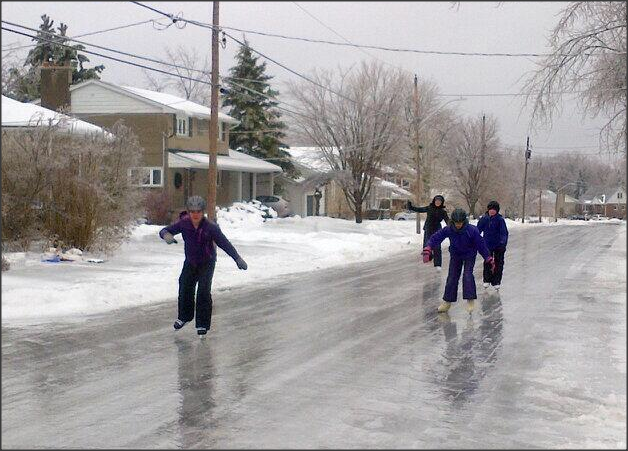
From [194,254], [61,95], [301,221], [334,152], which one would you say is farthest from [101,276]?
[334,152]

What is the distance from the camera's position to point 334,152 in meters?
47.8

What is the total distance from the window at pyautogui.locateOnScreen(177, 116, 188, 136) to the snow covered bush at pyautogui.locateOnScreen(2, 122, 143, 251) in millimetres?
22599

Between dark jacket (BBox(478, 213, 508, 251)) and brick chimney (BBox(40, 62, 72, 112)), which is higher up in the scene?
brick chimney (BBox(40, 62, 72, 112))

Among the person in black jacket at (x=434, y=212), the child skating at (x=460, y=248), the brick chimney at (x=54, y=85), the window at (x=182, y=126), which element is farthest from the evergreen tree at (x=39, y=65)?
the child skating at (x=460, y=248)

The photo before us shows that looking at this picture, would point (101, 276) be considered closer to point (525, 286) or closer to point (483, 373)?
point (525, 286)

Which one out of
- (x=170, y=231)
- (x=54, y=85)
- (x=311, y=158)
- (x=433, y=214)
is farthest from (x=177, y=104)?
(x=170, y=231)

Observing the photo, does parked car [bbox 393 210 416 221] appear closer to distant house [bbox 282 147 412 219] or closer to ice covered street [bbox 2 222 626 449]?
distant house [bbox 282 147 412 219]

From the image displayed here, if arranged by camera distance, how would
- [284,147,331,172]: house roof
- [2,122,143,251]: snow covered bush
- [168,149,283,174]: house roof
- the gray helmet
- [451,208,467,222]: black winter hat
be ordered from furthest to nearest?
[284,147,331,172]: house roof
[168,149,283,174]: house roof
[2,122,143,251]: snow covered bush
[451,208,467,222]: black winter hat
the gray helmet

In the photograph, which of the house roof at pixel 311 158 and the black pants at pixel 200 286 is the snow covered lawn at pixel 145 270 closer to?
the black pants at pixel 200 286

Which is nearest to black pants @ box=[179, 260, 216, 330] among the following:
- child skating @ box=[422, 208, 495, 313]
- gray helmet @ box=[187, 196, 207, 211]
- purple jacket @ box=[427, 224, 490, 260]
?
gray helmet @ box=[187, 196, 207, 211]

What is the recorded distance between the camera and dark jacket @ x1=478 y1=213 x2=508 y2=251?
1519 centimetres

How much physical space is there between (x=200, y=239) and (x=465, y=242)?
4.26 metres

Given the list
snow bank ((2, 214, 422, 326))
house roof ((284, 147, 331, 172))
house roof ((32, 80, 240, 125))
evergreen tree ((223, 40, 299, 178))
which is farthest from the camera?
evergreen tree ((223, 40, 299, 178))

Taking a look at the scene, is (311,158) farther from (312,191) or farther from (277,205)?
(277,205)
